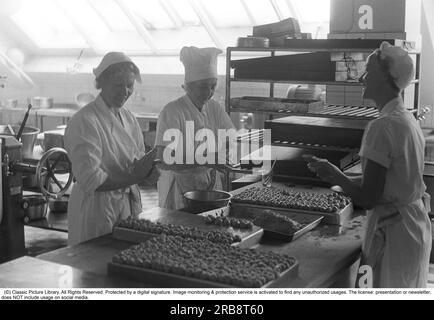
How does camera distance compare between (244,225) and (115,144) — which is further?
(115,144)

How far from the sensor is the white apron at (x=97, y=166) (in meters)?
2.86

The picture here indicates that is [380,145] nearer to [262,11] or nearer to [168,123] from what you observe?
[168,123]

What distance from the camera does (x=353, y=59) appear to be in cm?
397

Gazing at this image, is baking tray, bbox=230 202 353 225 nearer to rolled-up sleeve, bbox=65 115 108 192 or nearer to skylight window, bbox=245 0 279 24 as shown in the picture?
rolled-up sleeve, bbox=65 115 108 192

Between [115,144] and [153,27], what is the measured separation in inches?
226

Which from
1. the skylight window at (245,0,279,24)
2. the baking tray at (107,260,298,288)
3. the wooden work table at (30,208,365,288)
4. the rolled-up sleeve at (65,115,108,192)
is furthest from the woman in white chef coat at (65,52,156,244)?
the skylight window at (245,0,279,24)

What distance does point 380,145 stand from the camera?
7.92 feet

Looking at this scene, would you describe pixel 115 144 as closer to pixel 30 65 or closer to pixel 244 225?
pixel 244 225

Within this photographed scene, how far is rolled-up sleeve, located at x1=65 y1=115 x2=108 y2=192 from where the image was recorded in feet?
9.29

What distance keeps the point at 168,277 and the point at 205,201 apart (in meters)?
1.02

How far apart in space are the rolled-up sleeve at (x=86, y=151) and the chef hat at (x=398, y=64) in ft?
4.62

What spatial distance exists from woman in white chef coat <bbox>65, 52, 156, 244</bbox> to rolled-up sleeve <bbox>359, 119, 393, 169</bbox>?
1122 millimetres

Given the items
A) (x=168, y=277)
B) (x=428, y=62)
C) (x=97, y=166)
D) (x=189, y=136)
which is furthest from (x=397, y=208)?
(x=428, y=62)
